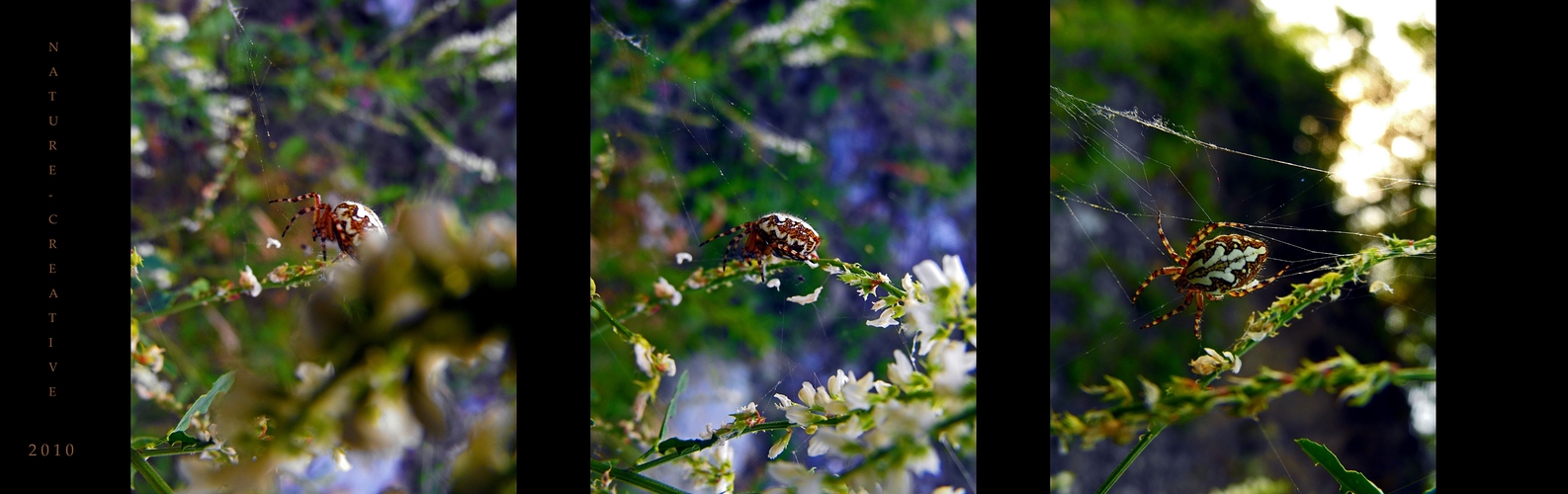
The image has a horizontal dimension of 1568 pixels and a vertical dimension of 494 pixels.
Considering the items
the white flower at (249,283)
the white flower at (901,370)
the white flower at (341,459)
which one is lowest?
the white flower at (341,459)

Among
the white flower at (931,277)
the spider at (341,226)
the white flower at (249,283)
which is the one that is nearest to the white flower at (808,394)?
the white flower at (931,277)

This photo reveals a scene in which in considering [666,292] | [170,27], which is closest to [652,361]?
[666,292]

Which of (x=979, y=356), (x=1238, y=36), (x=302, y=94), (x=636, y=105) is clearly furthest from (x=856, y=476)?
(x=1238, y=36)

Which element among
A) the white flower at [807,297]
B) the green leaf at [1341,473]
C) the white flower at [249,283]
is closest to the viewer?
the green leaf at [1341,473]

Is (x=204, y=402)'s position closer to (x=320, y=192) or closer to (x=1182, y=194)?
(x=320, y=192)

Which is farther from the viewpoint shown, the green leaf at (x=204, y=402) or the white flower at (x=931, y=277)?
the green leaf at (x=204, y=402)

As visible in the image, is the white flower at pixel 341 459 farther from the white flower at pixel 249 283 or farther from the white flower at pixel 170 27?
the white flower at pixel 170 27

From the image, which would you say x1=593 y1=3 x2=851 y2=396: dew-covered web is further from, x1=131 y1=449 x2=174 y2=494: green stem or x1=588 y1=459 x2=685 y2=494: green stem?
x1=131 y1=449 x2=174 y2=494: green stem

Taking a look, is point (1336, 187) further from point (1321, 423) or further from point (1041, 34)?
point (1321, 423)
